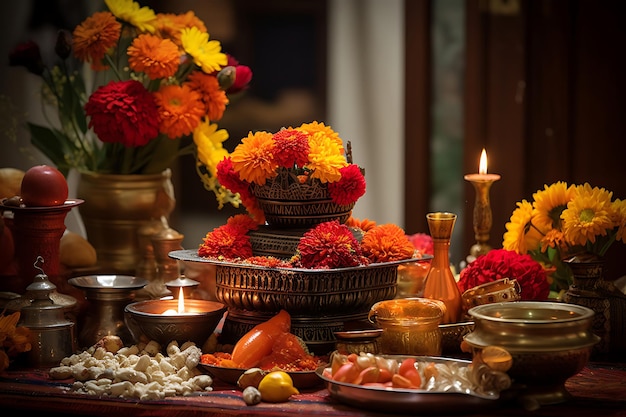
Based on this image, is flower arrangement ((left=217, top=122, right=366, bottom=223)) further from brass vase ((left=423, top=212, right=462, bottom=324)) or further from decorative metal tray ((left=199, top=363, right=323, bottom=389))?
decorative metal tray ((left=199, top=363, right=323, bottom=389))

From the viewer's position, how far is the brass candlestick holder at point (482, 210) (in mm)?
2039

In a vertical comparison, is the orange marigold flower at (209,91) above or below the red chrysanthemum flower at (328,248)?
above

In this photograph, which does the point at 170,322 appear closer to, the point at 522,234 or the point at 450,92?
the point at 522,234

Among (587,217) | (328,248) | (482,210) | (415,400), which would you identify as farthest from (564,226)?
(415,400)

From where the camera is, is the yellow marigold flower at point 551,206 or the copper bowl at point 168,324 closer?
the copper bowl at point 168,324

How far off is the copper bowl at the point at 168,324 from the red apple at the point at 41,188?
243 mm

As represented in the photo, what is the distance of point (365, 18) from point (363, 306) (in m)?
1.80

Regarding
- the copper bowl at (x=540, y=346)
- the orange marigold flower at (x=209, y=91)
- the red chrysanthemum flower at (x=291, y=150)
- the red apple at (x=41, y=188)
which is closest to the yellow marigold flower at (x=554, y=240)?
the copper bowl at (x=540, y=346)

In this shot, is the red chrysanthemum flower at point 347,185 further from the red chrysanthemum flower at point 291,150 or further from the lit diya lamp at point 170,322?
the lit diya lamp at point 170,322

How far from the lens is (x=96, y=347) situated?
6.06ft

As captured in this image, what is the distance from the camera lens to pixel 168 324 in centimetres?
180

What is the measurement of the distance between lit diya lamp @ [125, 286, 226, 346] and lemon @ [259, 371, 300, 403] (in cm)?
22

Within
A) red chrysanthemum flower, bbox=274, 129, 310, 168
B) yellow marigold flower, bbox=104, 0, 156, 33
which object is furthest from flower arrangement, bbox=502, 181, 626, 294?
yellow marigold flower, bbox=104, 0, 156, 33

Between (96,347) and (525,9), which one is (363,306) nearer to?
(96,347)
